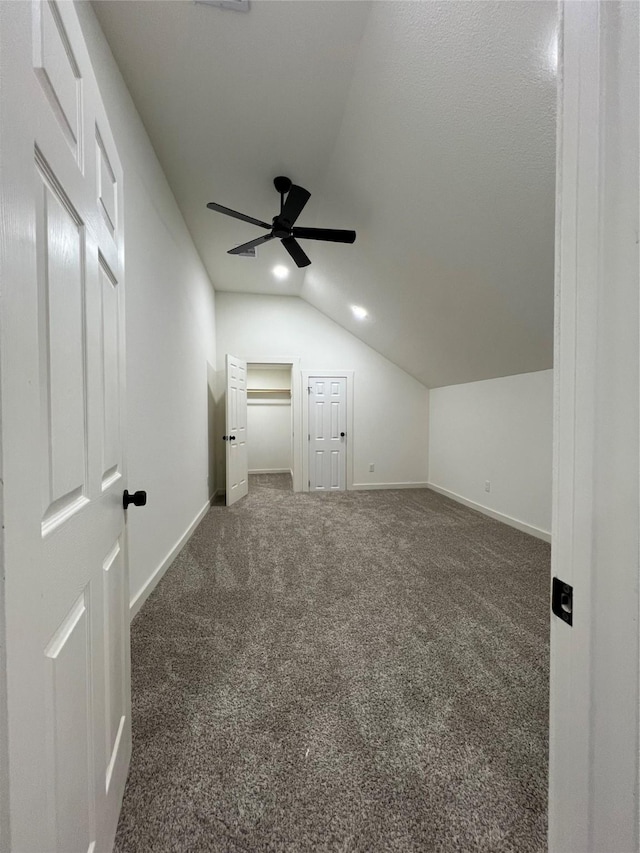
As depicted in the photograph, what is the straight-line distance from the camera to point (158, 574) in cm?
225

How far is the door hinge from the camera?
485 mm

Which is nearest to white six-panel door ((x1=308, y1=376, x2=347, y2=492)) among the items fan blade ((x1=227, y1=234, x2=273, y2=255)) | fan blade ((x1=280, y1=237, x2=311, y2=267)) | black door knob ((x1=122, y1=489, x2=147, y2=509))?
fan blade ((x1=280, y1=237, x2=311, y2=267))

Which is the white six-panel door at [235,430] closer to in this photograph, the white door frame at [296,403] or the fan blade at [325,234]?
the white door frame at [296,403]

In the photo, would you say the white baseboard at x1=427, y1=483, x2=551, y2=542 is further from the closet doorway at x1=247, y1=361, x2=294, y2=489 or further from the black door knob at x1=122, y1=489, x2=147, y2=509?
the black door knob at x1=122, y1=489, x2=147, y2=509

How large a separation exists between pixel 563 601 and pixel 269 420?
613 cm

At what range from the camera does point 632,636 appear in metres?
0.39

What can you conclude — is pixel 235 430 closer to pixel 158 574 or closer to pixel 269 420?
pixel 269 420

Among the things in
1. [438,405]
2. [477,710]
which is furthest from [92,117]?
[438,405]

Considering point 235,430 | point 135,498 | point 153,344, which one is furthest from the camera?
point 235,430

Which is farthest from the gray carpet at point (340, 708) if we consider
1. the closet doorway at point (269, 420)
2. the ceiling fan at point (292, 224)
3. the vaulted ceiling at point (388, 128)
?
the closet doorway at point (269, 420)

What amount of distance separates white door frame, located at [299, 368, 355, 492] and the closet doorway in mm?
1461

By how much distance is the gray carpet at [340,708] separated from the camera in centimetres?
93

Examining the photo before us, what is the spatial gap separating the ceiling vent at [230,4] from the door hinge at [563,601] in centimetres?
234

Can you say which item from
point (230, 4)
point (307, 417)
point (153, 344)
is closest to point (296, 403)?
point (307, 417)
